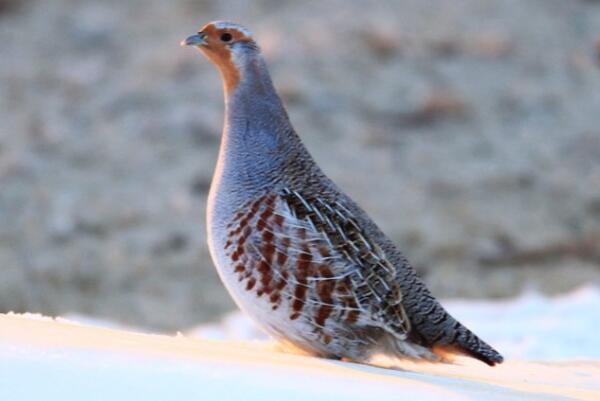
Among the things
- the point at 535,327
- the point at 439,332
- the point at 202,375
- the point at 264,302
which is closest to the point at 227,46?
the point at 264,302

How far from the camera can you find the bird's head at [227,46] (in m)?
4.71

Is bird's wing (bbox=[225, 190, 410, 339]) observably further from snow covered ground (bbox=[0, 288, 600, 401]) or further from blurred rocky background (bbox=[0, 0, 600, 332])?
blurred rocky background (bbox=[0, 0, 600, 332])

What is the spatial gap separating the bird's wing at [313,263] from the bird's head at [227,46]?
0.53 metres

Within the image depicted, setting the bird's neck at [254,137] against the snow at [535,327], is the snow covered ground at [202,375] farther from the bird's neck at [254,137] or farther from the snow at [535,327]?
the snow at [535,327]

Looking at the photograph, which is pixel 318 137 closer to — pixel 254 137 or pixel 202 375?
pixel 254 137

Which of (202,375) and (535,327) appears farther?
(535,327)

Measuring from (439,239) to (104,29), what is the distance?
16.2 ft

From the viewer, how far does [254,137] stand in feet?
15.2

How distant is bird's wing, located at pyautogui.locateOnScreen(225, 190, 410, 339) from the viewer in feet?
14.4

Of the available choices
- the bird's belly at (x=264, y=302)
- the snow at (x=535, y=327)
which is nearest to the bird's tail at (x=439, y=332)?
the bird's belly at (x=264, y=302)

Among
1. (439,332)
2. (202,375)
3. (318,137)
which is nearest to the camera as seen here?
(202,375)

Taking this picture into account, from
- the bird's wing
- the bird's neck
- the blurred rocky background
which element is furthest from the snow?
the blurred rocky background

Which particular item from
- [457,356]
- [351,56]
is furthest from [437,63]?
[457,356]

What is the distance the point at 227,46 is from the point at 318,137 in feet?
25.9
